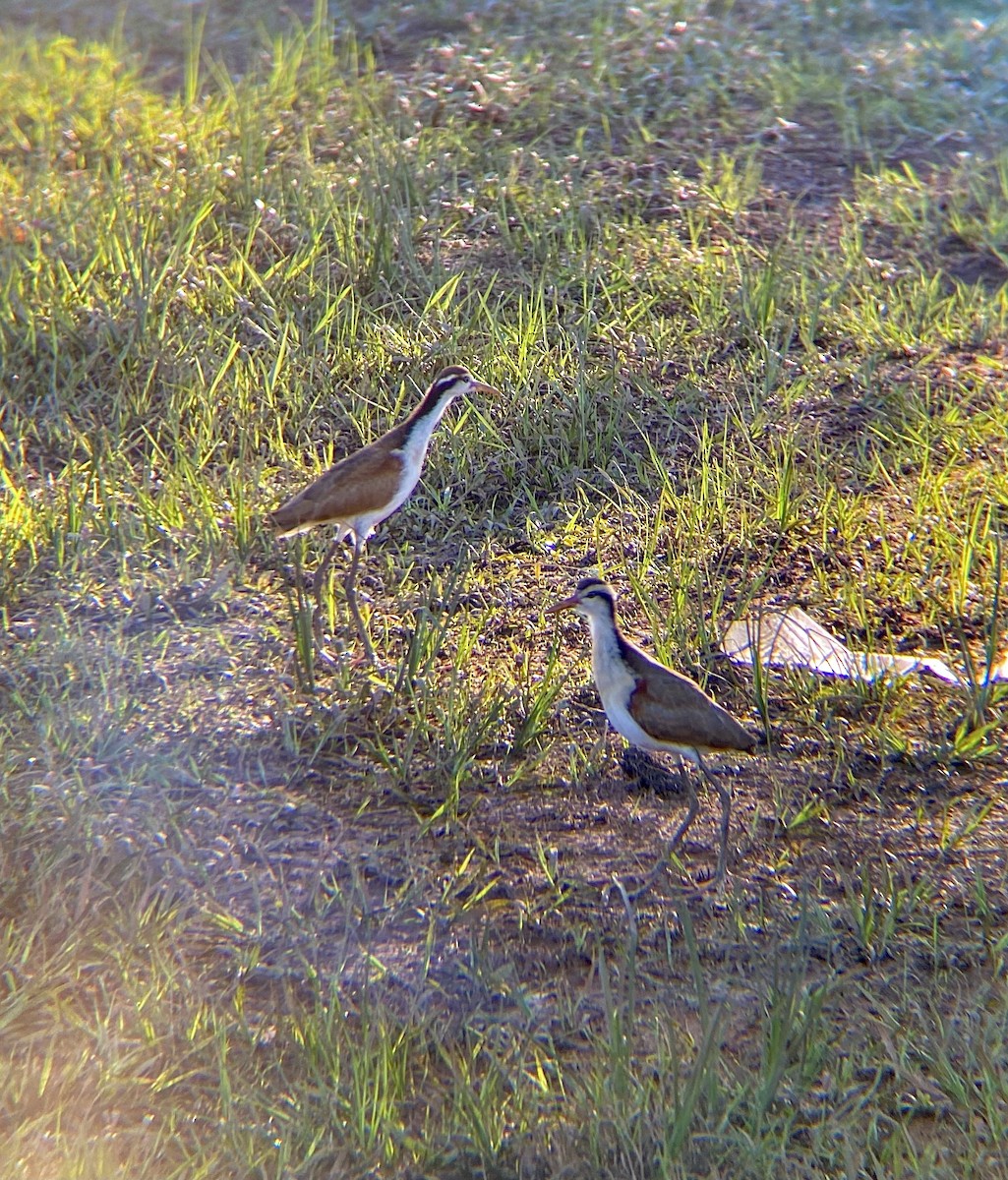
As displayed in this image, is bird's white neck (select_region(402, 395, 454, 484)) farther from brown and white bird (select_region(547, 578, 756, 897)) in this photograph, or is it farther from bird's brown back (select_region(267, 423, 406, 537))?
brown and white bird (select_region(547, 578, 756, 897))

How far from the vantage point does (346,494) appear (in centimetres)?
512

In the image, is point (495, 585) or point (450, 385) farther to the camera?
point (495, 585)

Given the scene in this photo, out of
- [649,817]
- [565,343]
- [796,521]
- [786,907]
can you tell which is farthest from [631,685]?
[565,343]

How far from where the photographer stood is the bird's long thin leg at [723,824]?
430 centimetres

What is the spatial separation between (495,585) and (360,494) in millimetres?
666

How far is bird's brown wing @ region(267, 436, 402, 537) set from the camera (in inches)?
201

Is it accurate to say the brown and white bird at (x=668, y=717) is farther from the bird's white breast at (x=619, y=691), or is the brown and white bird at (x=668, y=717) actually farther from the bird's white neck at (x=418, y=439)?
the bird's white neck at (x=418, y=439)

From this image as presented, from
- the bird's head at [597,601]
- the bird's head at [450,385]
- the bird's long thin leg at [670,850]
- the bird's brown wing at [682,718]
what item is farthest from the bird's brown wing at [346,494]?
the bird's long thin leg at [670,850]

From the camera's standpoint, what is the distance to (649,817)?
4648 mm

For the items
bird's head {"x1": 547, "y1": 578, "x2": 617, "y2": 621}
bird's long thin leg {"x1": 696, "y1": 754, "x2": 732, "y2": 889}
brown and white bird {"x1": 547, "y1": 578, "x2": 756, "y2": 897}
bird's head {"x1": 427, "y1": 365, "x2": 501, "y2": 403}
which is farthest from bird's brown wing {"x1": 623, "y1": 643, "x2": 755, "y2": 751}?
bird's head {"x1": 427, "y1": 365, "x2": 501, "y2": 403}

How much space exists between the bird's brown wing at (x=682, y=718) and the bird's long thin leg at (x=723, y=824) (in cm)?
11

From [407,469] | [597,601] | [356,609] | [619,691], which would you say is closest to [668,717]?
[619,691]

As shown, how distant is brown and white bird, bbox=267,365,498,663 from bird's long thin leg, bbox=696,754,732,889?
3.92 feet

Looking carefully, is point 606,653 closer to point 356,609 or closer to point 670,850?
point 670,850
